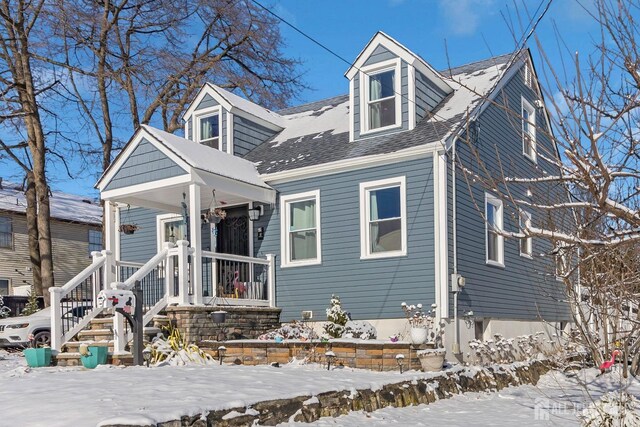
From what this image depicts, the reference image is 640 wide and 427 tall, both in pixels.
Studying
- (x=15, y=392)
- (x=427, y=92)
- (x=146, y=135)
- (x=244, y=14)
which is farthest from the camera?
(x=244, y=14)

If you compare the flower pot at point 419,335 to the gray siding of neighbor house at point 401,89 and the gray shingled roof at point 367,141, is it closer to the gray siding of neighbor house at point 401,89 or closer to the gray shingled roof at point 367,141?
the gray shingled roof at point 367,141

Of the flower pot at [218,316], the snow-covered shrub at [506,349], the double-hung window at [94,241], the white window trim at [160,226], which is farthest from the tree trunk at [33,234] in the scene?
the snow-covered shrub at [506,349]

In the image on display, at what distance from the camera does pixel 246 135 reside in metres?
15.7

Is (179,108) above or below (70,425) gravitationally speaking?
above

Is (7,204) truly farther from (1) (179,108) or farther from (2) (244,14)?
(2) (244,14)

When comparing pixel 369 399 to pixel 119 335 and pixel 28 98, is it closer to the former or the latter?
pixel 119 335

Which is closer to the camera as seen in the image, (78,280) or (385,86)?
(78,280)

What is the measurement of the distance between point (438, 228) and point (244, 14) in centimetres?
1580

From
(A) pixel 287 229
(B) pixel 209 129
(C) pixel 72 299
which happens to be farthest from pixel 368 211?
(C) pixel 72 299

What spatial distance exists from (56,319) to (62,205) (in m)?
21.9

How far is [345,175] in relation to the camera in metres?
12.8

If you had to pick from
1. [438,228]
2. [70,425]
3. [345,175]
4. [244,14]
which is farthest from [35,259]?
[70,425]

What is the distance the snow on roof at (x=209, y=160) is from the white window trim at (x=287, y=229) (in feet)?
1.83

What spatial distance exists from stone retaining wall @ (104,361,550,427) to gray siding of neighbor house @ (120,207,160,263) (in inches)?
335
